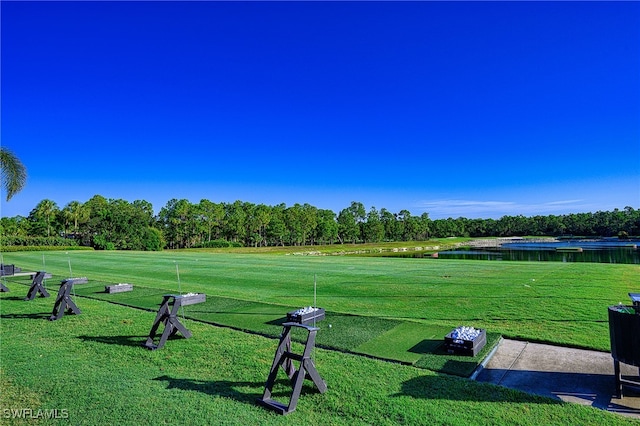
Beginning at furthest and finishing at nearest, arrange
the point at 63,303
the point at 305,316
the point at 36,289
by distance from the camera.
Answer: the point at 36,289
the point at 63,303
the point at 305,316

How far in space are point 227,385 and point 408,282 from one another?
1136 cm

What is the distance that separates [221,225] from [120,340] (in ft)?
292

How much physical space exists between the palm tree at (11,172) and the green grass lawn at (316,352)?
4.67 metres

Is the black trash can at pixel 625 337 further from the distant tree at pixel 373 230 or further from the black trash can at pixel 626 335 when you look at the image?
the distant tree at pixel 373 230

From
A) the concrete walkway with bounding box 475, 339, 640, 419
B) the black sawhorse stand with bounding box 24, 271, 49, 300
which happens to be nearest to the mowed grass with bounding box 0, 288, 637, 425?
the concrete walkway with bounding box 475, 339, 640, 419

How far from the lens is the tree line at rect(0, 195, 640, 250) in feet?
234

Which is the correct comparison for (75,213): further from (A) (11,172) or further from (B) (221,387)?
(B) (221,387)

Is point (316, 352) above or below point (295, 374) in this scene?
below

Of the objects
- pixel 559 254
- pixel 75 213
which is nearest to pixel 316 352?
pixel 559 254

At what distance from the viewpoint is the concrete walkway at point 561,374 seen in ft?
16.2

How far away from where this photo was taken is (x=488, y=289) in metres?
13.7

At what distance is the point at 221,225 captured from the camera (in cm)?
9456

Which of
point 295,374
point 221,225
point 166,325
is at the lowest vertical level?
point 295,374

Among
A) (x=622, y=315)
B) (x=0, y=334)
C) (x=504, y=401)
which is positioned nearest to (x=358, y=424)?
(x=504, y=401)
